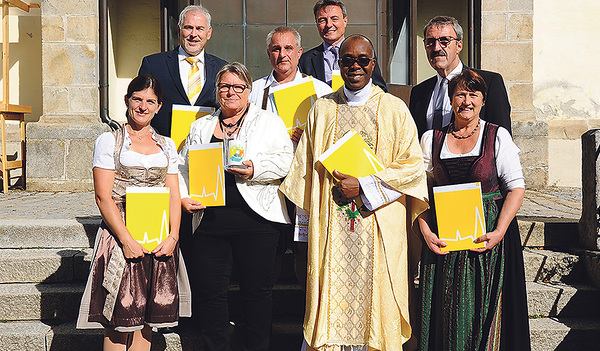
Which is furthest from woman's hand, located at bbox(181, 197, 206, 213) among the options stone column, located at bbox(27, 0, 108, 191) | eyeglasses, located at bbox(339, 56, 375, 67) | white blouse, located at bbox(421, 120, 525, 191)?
stone column, located at bbox(27, 0, 108, 191)

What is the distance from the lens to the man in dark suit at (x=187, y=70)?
4129mm

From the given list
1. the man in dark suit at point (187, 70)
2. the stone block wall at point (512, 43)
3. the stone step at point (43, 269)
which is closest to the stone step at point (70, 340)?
the stone step at point (43, 269)

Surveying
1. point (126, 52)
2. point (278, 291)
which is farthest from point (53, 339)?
point (126, 52)

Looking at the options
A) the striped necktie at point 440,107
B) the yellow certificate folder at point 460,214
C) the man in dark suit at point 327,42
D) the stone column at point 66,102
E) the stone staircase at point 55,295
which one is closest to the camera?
the yellow certificate folder at point 460,214

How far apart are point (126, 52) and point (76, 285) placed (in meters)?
5.01

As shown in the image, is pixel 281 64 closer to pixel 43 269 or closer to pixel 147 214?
pixel 147 214

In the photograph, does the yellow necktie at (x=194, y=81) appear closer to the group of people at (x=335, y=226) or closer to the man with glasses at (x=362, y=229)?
the group of people at (x=335, y=226)

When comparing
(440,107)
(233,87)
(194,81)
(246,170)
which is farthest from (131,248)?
(440,107)

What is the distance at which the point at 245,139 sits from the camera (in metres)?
3.66

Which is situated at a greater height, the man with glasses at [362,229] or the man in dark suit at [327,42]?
the man in dark suit at [327,42]

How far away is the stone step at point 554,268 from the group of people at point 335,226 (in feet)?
4.66

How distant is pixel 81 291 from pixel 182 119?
155 centimetres

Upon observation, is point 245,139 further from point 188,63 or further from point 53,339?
point 53,339

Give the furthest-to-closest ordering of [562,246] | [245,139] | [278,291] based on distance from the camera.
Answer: [562,246]
[278,291]
[245,139]
